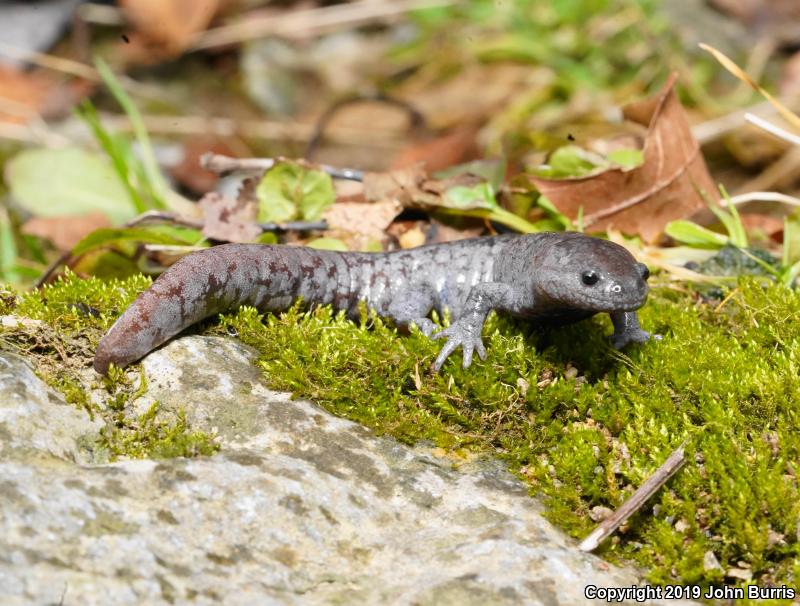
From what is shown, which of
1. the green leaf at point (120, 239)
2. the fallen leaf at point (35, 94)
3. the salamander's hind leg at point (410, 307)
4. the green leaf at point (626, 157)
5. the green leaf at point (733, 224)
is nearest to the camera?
the salamander's hind leg at point (410, 307)

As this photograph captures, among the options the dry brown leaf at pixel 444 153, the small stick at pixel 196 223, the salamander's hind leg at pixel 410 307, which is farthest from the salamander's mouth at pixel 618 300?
the dry brown leaf at pixel 444 153

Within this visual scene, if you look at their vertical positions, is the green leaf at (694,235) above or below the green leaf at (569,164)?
below

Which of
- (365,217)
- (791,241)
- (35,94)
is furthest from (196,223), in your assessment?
(35,94)

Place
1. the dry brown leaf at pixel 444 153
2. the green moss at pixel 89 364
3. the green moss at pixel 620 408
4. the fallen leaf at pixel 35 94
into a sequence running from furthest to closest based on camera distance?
the fallen leaf at pixel 35 94 → the dry brown leaf at pixel 444 153 → the green moss at pixel 89 364 → the green moss at pixel 620 408

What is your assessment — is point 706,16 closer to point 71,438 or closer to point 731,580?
point 731,580

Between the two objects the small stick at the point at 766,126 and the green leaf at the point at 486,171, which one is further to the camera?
the green leaf at the point at 486,171

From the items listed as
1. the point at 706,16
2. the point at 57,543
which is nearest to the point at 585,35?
the point at 706,16

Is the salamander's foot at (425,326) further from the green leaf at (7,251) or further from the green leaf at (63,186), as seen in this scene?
the green leaf at (7,251)

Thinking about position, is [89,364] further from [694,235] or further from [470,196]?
[694,235]

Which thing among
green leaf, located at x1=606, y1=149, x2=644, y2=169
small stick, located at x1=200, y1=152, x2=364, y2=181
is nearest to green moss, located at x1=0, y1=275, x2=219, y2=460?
small stick, located at x1=200, y1=152, x2=364, y2=181
